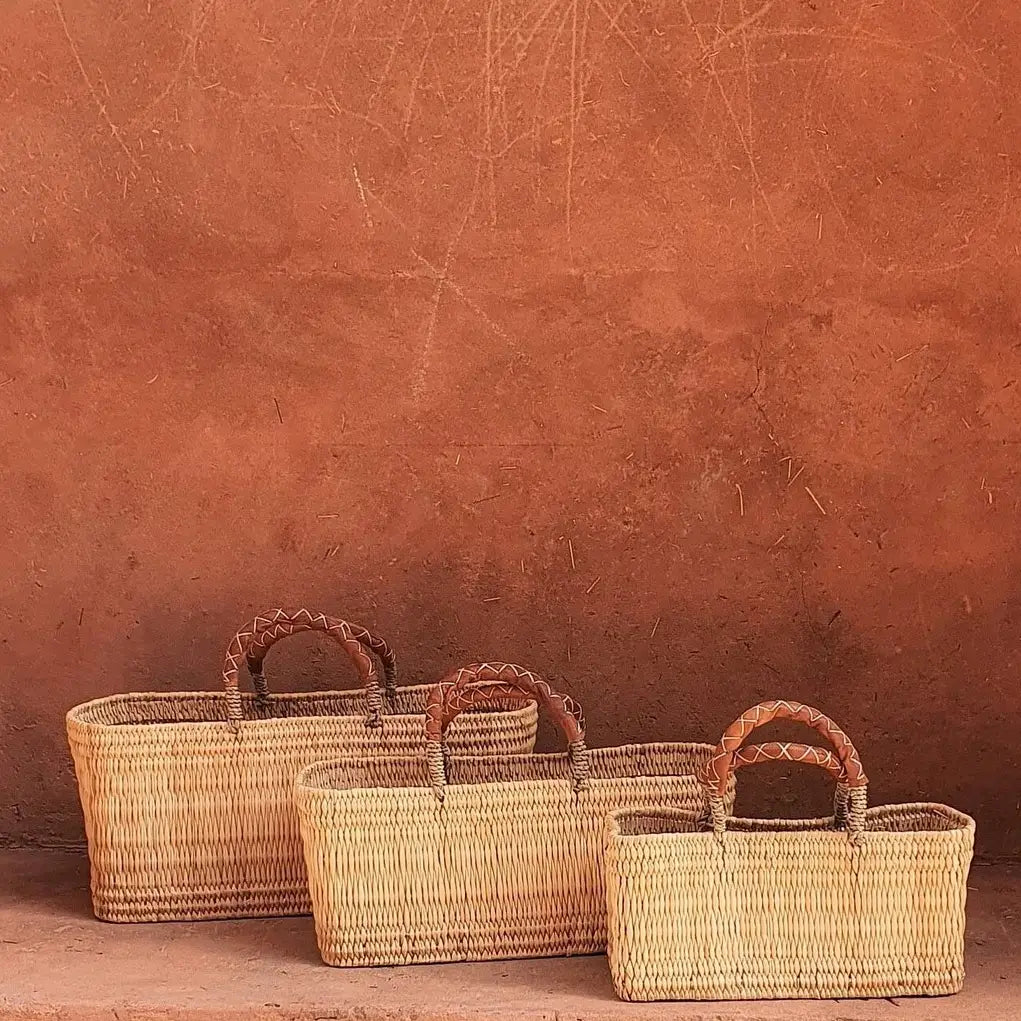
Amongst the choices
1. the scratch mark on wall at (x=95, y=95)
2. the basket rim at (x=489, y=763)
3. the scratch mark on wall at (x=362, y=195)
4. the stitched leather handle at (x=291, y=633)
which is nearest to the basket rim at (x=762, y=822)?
the basket rim at (x=489, y=763)

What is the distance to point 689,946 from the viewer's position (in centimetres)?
212

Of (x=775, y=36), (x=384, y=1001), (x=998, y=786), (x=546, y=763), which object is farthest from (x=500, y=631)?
(x=775, y=36)

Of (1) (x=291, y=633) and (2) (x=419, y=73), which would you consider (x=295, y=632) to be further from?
(2) (x=419, y=73)

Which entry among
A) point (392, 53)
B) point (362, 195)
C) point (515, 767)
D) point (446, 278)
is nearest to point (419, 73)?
point (392, 53)

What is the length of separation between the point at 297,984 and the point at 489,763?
0.48 m

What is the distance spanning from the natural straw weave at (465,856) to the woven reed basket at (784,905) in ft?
0.47

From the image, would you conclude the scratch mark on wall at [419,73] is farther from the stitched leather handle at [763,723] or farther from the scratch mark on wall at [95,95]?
the stitched leather handle at [763,723]

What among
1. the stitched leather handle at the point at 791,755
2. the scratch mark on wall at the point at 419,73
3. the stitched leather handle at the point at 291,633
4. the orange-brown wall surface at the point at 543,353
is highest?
the scratch mark on wall at the point at 419,73

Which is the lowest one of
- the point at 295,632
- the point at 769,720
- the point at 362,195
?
the point at 769,720

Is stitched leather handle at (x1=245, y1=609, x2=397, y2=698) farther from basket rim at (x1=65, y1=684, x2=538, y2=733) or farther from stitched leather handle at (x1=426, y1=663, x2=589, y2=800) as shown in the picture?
stitched leather handle at (x1=426, y1=663, x2=589, y2=800)

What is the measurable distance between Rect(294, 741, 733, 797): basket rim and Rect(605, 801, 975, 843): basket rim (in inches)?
4.6

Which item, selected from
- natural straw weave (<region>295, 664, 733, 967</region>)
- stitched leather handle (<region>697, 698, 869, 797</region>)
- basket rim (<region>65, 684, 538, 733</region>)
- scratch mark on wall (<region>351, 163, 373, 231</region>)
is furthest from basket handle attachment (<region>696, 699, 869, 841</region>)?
scratch mark on wall (<region>351, 163, 373, 231</region>)

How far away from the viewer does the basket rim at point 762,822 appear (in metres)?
2.12

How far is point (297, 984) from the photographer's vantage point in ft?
7.15
